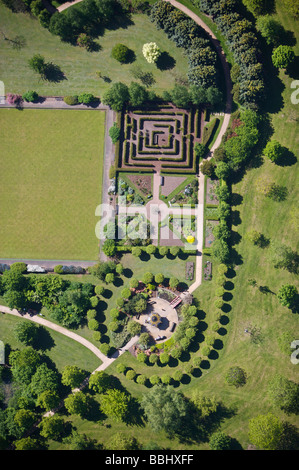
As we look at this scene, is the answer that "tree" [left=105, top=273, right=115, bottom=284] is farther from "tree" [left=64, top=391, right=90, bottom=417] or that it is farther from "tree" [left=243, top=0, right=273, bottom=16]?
"tree" [left=243, top=0, right=273, bottom=16]

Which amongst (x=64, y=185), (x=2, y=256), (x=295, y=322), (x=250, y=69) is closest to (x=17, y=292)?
(x=2, y=256)

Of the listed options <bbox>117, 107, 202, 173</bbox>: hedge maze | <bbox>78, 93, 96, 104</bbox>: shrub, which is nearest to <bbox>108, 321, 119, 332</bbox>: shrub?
<bbox>117, 107, 202, 173</bbox>: hedge maze

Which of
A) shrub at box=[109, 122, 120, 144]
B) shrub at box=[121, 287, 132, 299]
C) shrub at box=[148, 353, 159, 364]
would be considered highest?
shrub at box=[109, 122, 120, 144]

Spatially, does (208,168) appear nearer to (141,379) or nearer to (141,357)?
(141,357)

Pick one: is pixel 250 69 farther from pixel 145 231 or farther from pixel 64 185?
pixel 64 185

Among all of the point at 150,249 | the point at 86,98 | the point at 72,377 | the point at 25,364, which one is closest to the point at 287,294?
the point at 150,249

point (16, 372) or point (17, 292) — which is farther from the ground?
point (17, 292)

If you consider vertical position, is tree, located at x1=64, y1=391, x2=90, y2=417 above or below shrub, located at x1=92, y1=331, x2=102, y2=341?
below
